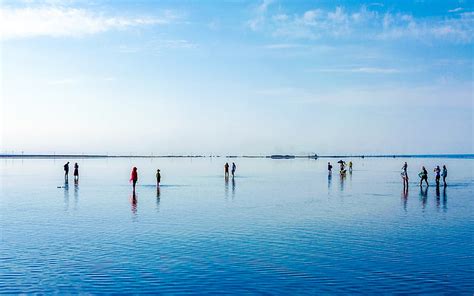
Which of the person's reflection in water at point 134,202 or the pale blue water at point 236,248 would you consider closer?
the pale blue water at point 236,248

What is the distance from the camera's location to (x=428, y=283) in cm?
1191

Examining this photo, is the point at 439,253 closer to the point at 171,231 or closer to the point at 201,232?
the point at 201,232

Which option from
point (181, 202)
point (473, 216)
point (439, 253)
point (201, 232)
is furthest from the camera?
point (181, 202)

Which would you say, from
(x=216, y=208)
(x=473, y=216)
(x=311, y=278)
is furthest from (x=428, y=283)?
(x=216, y=208)

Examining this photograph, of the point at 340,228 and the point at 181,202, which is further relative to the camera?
the point at 181,202

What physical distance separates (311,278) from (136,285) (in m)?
4.29

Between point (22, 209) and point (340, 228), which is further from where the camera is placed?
point (22, 209)

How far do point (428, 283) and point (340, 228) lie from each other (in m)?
7.97

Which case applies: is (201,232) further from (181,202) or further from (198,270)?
(181,202)

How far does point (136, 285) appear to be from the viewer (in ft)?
38.1

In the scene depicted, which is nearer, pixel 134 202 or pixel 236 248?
pixel 236 248

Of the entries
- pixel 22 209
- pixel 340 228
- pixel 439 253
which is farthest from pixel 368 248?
pixel 22 209

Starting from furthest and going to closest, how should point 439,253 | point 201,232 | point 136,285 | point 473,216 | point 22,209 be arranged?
1. point 22,209
2. point 473,216
3. point 201,232
4. point 439,253
5. point 136,285

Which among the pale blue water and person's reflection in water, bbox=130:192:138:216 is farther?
person's reflection in water, bbox=130:192:138:216
